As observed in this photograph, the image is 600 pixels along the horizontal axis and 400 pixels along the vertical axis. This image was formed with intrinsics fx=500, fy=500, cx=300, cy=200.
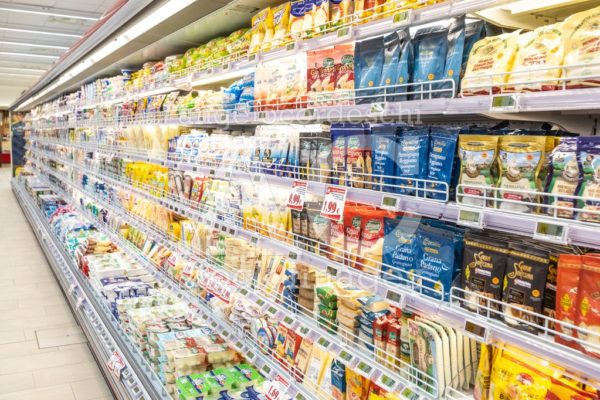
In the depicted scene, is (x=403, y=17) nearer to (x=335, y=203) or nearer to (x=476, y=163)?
(x=476, y=163)

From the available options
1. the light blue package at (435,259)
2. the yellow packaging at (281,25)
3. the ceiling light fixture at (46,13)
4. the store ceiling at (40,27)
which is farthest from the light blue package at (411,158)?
the ceiling light fixture at (46,13)

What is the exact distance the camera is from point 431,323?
4.77ft

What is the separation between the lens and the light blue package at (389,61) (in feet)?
4.99

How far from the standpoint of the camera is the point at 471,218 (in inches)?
46.6

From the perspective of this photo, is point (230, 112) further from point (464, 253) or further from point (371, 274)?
point (464, 253)

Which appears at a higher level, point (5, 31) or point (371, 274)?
point (5, 31)

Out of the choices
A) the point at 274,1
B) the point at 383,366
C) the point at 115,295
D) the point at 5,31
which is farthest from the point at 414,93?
the point at 5,31

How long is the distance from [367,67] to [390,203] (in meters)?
0.49

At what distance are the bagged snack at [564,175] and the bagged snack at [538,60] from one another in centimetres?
14

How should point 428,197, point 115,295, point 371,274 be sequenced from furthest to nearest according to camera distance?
point 115,295 → point 371,274 → point 428,197

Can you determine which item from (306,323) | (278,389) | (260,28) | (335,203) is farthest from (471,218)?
(260,28)

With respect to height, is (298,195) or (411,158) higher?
(411,158)

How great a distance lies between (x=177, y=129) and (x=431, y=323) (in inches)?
96.6

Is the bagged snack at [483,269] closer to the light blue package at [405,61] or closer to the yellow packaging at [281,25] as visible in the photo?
the light blue package at [405,61]
